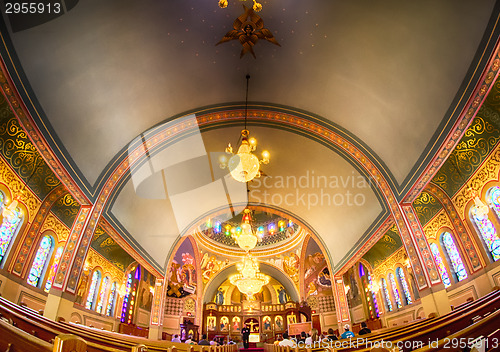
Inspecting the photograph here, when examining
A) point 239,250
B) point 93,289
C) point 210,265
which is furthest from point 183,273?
point 93,289

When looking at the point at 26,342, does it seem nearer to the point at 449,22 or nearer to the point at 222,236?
the point at 449,22

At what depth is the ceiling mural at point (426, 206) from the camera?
28.4ft

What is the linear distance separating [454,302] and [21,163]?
13013 mm

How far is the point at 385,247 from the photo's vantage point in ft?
41.6

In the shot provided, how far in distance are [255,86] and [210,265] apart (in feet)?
47.4

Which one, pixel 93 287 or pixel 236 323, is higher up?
pixel 236 323

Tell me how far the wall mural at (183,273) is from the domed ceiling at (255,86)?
679 cm

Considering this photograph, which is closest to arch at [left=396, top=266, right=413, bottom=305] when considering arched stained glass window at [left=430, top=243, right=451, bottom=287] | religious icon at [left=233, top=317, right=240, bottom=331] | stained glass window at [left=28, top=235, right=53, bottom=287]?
arched stained glass window at [left=430, top=243, right=451, bottom=287]

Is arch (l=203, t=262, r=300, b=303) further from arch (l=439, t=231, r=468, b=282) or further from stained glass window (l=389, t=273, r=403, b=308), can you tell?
arch (l=439, t=231, r=468, b=282)

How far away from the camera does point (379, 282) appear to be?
45.4 feet

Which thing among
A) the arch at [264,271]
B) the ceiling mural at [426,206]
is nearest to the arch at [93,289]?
the arch at [264,271]

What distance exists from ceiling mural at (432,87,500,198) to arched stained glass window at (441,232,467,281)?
65.7 inches

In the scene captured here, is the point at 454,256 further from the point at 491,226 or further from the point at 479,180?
the point at 479,180

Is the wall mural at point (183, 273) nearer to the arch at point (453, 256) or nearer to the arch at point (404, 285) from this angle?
the arch at point (404, 285)
